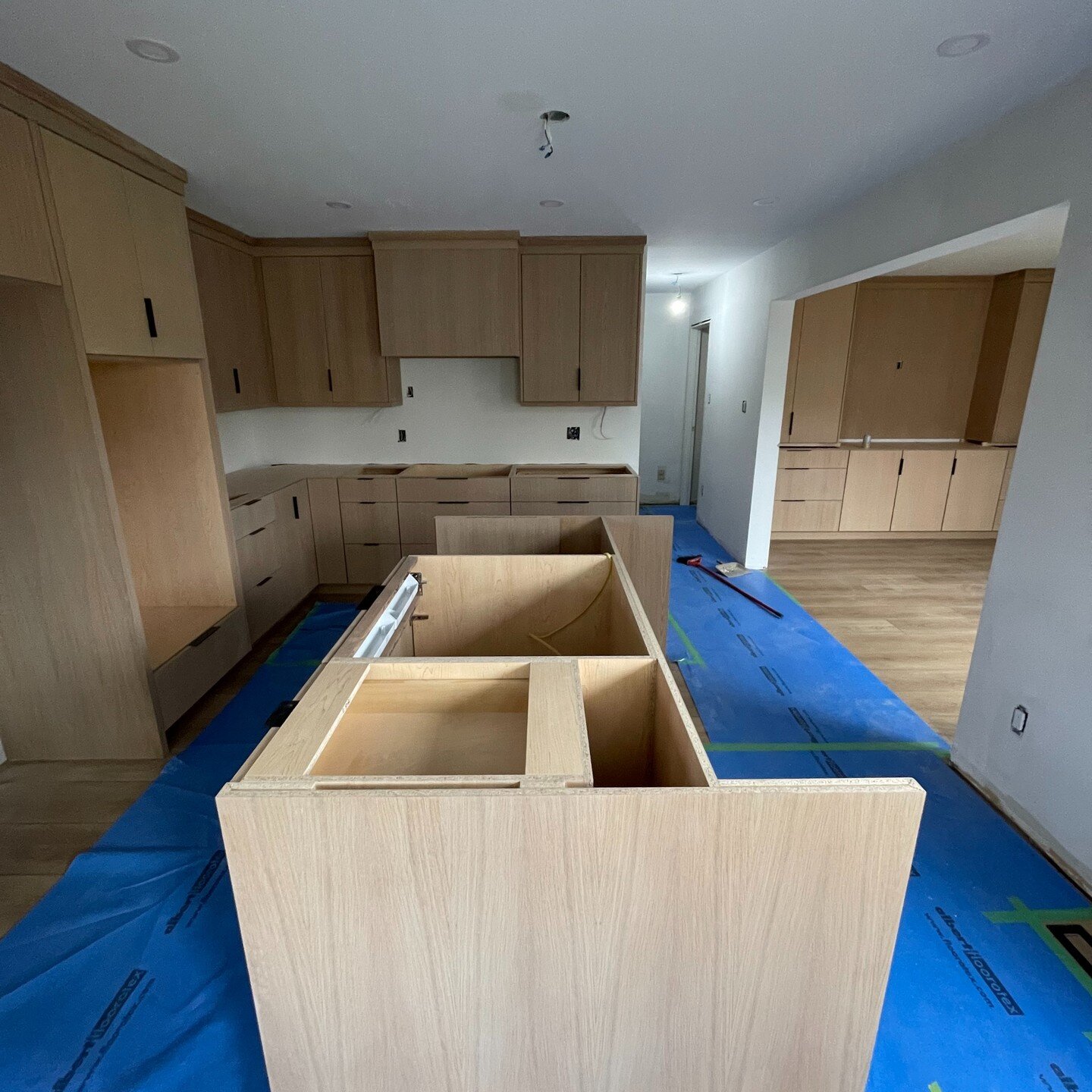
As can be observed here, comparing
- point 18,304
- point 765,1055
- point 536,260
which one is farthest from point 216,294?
point 765,1055

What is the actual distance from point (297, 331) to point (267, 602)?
76.4 inches

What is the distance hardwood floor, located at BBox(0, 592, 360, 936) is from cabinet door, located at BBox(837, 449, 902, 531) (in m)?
5.33

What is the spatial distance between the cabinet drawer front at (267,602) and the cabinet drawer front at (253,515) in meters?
0.33

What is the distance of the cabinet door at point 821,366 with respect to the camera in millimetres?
5207

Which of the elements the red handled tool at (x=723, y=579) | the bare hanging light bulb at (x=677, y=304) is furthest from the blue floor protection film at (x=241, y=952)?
the bare hanging light bulb at (x=677, y=304)

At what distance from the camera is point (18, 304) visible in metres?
2.07

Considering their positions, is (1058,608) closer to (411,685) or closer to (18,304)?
(411,685)

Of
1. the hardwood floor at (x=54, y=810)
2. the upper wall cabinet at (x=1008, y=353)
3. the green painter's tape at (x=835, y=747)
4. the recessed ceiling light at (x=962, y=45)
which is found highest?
the recessed ceiling light at (x=962, y=45)

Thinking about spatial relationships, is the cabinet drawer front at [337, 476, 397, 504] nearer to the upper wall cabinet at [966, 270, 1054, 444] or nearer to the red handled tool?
the red handled tool

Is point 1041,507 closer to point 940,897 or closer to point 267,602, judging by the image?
point 940,897

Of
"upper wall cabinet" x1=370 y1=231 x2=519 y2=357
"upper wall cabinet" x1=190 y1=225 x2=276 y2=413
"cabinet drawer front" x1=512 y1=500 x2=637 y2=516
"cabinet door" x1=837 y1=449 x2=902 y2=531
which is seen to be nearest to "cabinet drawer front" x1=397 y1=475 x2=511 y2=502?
"cabinet drawer front" x1=512 y1=500 x2=637 y2=516

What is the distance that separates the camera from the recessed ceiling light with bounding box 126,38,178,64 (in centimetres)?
165

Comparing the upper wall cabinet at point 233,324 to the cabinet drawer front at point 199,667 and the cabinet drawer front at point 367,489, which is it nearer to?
the cabinet drawer front at point 367,489

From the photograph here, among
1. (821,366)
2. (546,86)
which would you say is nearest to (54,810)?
(546,86)
